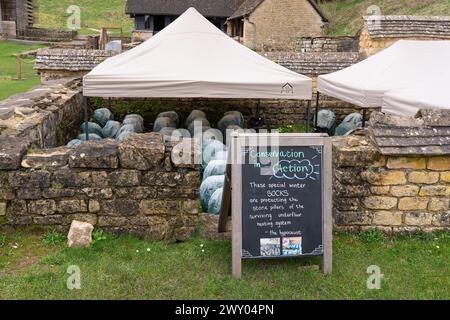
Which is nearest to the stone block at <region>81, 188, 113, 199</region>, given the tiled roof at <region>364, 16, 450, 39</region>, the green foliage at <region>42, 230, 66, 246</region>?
the green foliage at <region>42, 230, 66, 246</region>

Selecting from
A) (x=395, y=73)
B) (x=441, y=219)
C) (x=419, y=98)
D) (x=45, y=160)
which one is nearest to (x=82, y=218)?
(x=45, y=160)

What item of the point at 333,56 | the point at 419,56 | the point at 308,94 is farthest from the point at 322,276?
the point at 333,56

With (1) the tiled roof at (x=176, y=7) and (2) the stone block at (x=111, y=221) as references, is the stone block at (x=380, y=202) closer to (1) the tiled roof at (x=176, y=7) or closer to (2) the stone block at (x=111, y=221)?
(2) the stone block at (x=111, y=221)

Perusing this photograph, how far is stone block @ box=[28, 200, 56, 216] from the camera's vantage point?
4.70 metres

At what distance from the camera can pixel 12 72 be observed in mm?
21375

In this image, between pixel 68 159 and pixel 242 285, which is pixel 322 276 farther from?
pixel 68 159

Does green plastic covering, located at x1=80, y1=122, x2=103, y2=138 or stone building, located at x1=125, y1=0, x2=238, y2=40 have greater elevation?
stone building, located at x1=125, y1=0, x2=238, y2=40

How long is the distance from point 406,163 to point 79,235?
10.9 ft

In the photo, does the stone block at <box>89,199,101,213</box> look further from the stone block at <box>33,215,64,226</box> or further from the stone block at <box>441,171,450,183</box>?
the stone block at <box>441,171,450,183</box>

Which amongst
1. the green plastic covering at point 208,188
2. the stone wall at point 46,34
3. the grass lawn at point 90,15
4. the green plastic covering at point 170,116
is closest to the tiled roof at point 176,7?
the stone wall at point 46,34

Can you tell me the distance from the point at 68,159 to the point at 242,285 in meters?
2.16

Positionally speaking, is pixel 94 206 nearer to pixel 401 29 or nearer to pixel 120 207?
pixel 120 207

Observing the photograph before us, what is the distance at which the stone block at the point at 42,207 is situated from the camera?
15.4ft

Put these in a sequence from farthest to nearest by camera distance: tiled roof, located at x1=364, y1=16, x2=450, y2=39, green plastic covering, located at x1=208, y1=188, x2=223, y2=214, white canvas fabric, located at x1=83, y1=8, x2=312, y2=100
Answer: tiled roof, located at x1=364, y1=16, x2=450, y2=39 → white canvas fabric, located at x1=83, y1=8, x2=312, y2=100 → green plastic covering, located at x1=208, y1=188, x2=223, y2=214
